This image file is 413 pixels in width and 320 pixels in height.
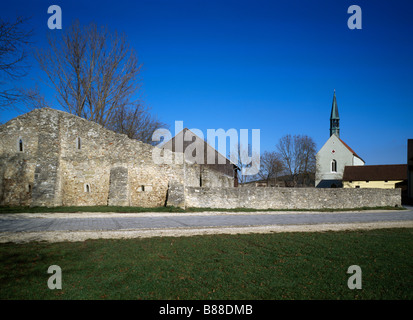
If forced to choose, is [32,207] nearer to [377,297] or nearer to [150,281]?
[150,281]

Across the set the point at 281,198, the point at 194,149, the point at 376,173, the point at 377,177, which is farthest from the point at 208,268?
the point at 376,173

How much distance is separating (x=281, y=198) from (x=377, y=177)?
34697 millimetres

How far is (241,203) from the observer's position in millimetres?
19594

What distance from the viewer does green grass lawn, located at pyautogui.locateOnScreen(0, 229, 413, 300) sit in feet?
15.1

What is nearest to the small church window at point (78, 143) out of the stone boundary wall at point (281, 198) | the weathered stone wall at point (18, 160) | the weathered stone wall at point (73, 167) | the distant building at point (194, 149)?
the weathered stone wall at point (73, 167)

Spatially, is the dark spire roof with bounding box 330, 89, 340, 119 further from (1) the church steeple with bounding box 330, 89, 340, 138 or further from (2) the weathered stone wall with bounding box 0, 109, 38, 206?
(2) the weathered stone wall with bounding box 0, 109, 38, 206

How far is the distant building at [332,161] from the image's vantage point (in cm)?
5425

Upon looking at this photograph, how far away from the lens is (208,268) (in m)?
5.85

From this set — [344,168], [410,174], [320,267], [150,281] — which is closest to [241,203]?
[320,267]

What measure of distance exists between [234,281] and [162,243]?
3.38 m

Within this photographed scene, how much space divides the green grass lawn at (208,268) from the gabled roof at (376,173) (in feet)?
145

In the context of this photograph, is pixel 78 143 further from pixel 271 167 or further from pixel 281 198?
pixel 271 167

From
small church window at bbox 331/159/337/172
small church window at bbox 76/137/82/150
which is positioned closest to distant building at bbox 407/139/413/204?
small church window at bbox 331/159/337/172

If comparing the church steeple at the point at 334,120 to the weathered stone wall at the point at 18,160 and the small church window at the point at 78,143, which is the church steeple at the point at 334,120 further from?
the weathered stone wall at the point at 18,160
